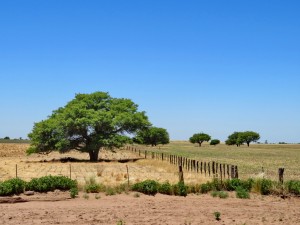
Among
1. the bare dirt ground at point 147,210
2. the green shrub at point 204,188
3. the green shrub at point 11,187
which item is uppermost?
the green shrub at point 11,187

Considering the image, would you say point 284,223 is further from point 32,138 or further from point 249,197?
point 32,138

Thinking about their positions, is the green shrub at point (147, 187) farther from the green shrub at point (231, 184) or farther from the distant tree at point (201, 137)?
the distant tree at point (201, 137)

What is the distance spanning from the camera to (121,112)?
54.7 m

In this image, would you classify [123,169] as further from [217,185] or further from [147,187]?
[147,187]

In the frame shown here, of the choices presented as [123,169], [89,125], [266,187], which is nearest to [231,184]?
[266,187]

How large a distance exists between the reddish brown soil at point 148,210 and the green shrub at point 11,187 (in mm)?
1032

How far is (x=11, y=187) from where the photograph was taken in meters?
19.5

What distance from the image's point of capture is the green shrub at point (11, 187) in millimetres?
19281

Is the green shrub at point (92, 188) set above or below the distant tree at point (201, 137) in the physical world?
Result: below

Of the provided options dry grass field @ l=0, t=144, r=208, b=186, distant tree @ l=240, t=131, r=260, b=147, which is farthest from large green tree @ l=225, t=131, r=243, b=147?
dry grass field @ l=0, t=144, r=208, b=186

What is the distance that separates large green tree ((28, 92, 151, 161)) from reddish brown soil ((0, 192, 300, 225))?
31.8 meters

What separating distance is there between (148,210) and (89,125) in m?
36.2

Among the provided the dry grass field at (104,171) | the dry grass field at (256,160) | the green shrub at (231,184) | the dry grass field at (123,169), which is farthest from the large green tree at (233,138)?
the green shrub at (231,184)

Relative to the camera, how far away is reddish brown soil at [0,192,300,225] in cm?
1470
